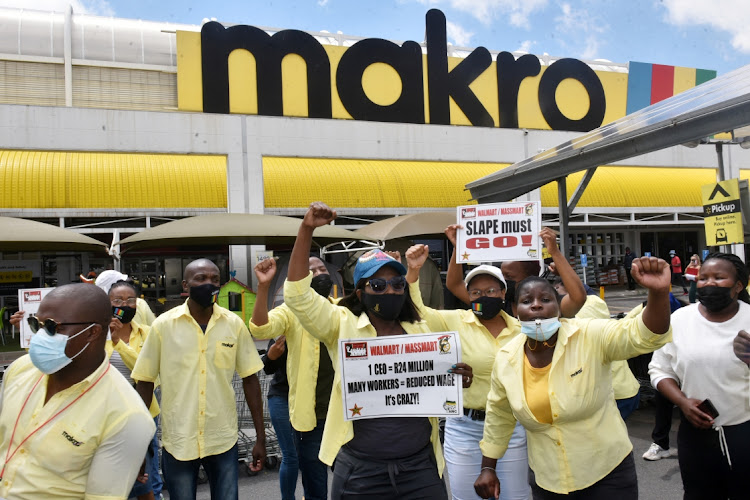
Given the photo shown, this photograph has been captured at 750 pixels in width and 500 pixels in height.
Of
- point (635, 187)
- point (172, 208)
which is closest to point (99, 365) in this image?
point (172, 208)

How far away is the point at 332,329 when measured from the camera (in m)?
2.89

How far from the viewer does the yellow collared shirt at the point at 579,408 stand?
8.86ft

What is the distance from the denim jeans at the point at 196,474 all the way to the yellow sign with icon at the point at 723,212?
6978 mm

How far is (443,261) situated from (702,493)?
Answer: 16.7 m

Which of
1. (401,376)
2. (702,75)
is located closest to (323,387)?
(401,376)

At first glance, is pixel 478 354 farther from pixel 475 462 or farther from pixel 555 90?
pixel 555 90

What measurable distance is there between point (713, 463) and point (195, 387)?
10.5 ft

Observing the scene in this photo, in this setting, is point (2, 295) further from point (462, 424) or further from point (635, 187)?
point (635, 187)

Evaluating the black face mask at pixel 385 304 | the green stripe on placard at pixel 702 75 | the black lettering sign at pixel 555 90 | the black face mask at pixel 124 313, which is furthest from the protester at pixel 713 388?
the green stripe on placard at pixel 702 75

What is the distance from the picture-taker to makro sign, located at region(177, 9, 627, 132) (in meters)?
16.5

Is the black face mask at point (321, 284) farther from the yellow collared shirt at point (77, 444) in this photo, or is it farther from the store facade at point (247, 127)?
the store facade at point (247, 127)

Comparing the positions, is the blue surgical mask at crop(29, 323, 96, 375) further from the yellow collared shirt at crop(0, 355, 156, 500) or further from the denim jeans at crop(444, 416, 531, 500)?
the denim jeans at crop(444, 416, 531, 500)

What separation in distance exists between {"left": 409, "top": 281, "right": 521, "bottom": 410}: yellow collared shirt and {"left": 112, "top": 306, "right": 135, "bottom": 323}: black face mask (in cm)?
264

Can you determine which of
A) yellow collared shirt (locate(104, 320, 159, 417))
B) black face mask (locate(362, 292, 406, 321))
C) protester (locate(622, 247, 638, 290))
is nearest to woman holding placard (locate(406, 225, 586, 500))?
black face mask (locate(362, 292, 406, 321))
